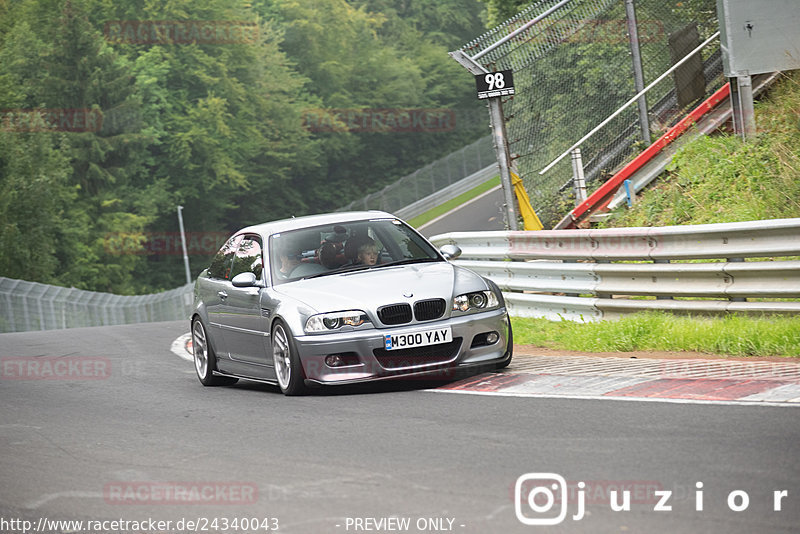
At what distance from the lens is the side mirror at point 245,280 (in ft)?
33.0

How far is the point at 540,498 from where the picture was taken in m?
5.22

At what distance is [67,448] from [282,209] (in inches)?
2868

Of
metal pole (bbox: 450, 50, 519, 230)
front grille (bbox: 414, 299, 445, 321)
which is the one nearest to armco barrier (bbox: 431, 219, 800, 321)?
metal pole (bbox: 450, 50, 519, 230)

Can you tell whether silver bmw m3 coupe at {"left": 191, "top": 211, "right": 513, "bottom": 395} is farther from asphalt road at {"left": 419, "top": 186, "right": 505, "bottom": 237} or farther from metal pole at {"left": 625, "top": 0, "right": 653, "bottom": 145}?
asphalt road at {"left": 419, "top": 186, "right": 505, "bottom": 237}

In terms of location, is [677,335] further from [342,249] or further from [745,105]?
[745,105]

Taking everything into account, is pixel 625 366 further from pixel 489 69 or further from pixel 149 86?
pixel 149 86

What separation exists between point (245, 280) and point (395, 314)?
5.36ft

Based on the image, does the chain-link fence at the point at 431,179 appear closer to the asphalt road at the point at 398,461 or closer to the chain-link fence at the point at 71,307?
the chain-link fence at the point at 71,307

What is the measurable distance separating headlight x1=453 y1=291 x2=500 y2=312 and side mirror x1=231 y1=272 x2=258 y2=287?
6.13 feet

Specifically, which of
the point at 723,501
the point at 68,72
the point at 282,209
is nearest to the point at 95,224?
the point at 68,72

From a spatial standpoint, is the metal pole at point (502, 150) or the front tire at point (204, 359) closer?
the front tire at point (204, 359)

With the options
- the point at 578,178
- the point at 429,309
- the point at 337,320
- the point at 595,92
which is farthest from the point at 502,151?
the point at 595,92

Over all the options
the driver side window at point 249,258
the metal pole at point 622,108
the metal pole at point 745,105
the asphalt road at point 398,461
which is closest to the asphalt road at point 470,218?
the metal pole at point 622,108

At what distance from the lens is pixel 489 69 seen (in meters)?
15.8
